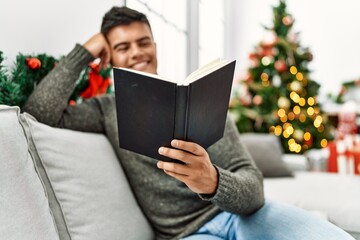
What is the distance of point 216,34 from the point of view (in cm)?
374

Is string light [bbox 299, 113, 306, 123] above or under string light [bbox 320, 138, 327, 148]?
above

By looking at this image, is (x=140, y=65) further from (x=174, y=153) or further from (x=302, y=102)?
(x=302, y=102)

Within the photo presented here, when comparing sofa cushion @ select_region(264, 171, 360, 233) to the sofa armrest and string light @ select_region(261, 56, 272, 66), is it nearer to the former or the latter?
the sofa armrest

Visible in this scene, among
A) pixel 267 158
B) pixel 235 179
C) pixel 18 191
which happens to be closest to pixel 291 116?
pixel 267 158

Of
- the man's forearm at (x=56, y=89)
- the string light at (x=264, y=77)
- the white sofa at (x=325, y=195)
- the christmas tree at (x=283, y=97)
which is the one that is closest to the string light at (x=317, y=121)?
the christmas tree at (x=283, y=97)

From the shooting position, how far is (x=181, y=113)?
80 centimetres

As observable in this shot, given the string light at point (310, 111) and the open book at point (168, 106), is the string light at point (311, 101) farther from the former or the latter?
the open book at point (168, 106)

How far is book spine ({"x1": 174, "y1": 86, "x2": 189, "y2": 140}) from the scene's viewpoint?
0.78 m

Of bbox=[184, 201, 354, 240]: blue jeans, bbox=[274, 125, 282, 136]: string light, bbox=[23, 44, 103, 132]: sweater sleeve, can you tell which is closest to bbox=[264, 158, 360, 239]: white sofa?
bbox=[184, 201, 354, 240]: blue jeans

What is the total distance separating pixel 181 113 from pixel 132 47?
574 millimetres

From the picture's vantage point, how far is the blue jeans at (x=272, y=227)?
3.28ft

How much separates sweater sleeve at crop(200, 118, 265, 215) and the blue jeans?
0.04m

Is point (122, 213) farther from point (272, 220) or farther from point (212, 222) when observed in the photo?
point (272, 220)

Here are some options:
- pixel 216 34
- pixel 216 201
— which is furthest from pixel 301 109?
pixel 216 201
